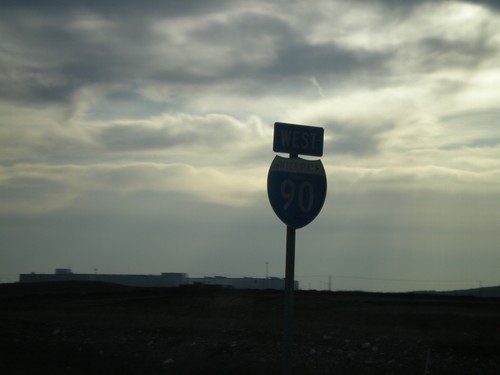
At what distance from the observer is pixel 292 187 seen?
261 inches

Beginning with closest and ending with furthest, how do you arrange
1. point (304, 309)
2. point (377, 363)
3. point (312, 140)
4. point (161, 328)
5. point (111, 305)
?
point (312, 140) < point (377, 363) < point (161, 328) < point (304, 309) < point (111, 305)

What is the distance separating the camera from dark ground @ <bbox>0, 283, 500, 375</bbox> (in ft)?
57.3

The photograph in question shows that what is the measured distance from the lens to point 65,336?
2375cm

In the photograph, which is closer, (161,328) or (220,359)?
(220,359)

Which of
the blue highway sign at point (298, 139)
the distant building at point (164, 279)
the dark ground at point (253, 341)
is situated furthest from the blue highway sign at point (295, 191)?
the distant building at point (164, 279)

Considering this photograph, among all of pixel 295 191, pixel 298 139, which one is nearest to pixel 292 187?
pixel 295 191

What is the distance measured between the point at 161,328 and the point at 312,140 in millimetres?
17647

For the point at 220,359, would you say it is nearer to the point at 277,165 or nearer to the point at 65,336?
the point at 65,336

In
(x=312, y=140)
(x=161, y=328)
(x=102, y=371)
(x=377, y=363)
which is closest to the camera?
(x=312, y=140)

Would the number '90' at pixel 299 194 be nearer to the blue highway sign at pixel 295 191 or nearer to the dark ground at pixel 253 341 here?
the blue highway sign at pixel 295 191

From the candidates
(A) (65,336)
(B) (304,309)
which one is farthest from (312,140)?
(B) (304,309)

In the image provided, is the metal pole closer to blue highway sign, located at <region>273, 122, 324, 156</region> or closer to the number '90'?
the number '90'

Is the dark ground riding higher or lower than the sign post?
lower

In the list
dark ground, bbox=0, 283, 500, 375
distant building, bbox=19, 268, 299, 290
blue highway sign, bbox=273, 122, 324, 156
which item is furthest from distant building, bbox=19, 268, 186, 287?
blue highway sign, bbox=273, 122, 324, 156
